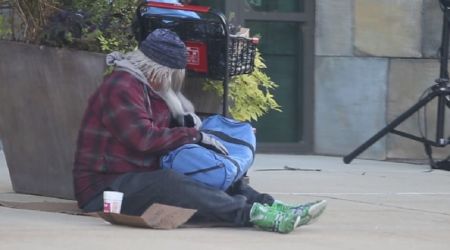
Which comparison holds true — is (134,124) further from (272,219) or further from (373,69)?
(373,69)

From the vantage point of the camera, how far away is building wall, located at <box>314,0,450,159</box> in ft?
30.8

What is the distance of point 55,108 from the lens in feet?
19.8

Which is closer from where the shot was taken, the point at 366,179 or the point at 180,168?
the point at 180,168

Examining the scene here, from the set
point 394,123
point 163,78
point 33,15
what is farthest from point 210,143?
point 394,123

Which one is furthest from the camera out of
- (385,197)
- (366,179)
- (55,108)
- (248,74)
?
(366,179)

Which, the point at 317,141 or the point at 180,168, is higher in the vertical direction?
the point at 180,168

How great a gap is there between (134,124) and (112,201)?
1.35 ft

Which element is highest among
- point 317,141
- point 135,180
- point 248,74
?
point 248,74

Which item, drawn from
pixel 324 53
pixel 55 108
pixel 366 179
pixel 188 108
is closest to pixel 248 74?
pixel 188 108

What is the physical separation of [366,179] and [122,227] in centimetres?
322

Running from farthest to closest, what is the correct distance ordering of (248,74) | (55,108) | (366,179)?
1. (366,179)
2. (248,74)
3. (55,108)

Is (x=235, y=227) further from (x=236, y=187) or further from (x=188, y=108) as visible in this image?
(x=188, y=108)

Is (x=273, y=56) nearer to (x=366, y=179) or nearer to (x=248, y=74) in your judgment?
(x=366, y=179)

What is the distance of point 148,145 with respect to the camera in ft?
17.2
